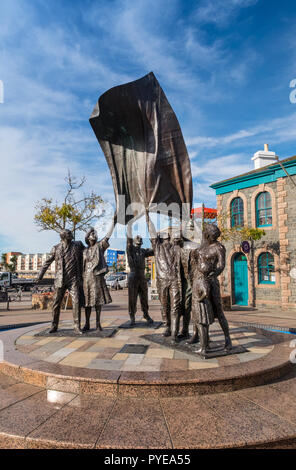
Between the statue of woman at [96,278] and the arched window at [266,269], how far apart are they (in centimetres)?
1376

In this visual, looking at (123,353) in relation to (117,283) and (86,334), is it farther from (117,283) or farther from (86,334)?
(117,283)

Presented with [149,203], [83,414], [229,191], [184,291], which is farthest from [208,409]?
[229,191]

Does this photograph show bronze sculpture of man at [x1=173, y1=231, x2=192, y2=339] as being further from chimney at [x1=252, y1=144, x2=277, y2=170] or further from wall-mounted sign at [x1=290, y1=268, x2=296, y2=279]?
chimney at [x1=252, y1=144, x2=277, y2=170]

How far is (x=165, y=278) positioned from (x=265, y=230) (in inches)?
542

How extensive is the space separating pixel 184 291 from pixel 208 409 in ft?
8.23

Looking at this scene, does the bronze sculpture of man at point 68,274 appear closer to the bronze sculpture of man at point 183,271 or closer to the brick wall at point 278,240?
the bronze sculpture of man at point 183,271

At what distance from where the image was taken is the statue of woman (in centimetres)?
613

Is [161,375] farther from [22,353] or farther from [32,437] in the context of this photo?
[22,353]

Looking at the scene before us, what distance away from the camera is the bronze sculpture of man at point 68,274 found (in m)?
6.13

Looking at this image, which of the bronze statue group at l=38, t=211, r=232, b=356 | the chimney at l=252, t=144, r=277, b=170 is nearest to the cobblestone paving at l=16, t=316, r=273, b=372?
the bronze statue group at l=38, t=211, r=232, b=356

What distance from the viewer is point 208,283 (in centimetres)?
460

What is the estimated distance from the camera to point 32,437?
8.53 ft

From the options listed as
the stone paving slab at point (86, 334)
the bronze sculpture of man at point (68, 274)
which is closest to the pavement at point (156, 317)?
the stone paving slab at point (86, 334)

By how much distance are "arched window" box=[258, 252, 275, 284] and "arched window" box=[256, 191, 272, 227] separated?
1.95 metres
